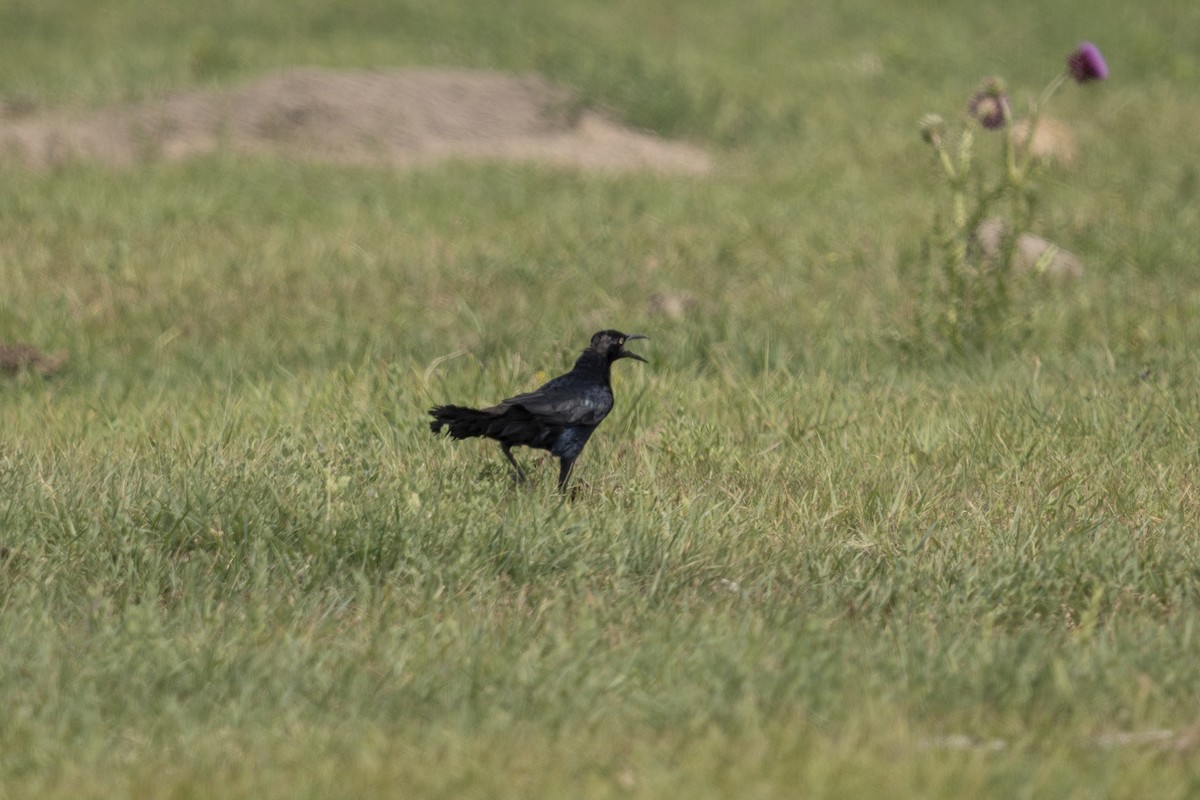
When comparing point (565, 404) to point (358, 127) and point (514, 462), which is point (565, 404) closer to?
point (514, 462)

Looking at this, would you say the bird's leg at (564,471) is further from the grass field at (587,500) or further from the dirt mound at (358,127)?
the dirt mound at (358,127)

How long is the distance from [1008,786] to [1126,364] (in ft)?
13.3

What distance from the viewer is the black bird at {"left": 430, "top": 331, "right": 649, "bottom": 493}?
→ 4.69m

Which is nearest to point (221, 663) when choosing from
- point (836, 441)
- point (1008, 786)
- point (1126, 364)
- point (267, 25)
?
point (1008, 786)

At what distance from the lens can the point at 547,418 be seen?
4.71 meters

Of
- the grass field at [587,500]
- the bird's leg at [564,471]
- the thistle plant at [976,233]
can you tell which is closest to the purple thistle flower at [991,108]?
the thistle plant at [976,233]

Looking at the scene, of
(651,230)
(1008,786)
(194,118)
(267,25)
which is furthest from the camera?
(267,25)

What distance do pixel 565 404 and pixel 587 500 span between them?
31cm

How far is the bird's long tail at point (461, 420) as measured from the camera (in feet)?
15.2

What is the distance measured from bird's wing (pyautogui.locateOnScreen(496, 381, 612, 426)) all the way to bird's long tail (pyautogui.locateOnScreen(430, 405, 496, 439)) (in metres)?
0.07

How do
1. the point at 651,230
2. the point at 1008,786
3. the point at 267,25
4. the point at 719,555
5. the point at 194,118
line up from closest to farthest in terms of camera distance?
the point at 1008,786 → the point at 719,555 → the point at 651,230 → the point at 194,118 → the point at 267,25

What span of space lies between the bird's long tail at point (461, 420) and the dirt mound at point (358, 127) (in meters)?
6.77

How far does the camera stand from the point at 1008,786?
292cm

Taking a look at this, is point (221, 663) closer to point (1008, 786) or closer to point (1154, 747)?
point (1008, 786)
